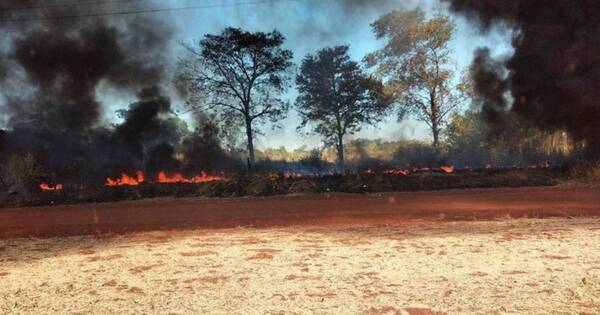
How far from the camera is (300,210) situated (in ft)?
50.0

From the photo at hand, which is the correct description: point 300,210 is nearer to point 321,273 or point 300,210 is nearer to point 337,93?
point 321,273

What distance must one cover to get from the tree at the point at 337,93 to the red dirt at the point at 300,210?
14639mm

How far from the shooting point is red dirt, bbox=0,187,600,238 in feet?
42.9

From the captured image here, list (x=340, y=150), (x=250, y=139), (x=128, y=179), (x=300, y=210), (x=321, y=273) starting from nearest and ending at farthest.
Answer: (x=321, y=273) < (x=300, y=210) < (x=128, y=179) < (x=250, y=139) < (x=340, y=150)

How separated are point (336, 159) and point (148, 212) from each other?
749 inches

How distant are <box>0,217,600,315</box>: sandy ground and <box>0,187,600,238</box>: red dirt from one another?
227 centimetres

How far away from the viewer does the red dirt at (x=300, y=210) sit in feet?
42.9

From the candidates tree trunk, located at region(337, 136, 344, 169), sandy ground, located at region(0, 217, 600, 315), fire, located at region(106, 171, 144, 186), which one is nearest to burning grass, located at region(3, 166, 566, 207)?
fire, located at region(106, 171, 144, 186)

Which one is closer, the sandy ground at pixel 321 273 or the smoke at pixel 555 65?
the sandy ground at pixel 321 273

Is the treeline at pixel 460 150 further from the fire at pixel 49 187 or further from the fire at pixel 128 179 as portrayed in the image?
the fire at pixel 49 187

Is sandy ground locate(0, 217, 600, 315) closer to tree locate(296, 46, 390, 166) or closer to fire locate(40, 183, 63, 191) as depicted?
fire locate(40, 183, 63, 191)

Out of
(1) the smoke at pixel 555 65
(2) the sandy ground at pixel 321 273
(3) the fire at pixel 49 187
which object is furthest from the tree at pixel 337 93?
(2) the sandy ground at pixel 321 273

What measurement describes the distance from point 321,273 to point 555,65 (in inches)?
865


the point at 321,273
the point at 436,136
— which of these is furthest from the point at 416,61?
the point at 321,273
